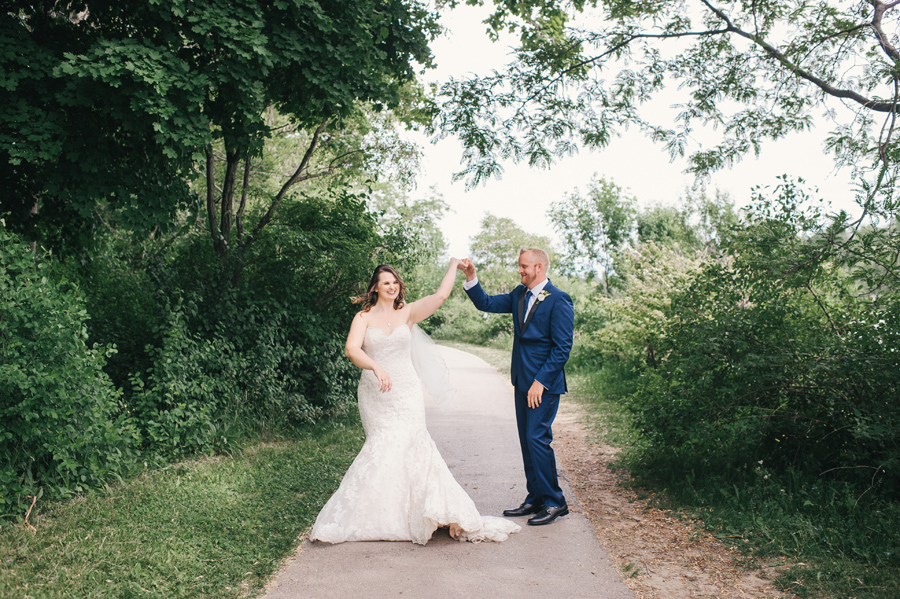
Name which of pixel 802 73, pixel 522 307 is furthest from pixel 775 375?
pixel 802 73

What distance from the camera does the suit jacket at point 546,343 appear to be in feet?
18.8

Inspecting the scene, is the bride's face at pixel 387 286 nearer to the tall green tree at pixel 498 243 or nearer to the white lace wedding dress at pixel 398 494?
the white lace wedding dress at pixel 398 494

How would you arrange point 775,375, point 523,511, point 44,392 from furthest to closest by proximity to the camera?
1. point 775,375
2. point 523,511
3. point 44,392

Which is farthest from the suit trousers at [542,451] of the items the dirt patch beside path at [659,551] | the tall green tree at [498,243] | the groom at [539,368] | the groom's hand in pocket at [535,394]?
the tall green tree at [498,243]

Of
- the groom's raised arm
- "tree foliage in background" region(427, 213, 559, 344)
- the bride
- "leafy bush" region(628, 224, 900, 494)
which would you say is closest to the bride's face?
the bride

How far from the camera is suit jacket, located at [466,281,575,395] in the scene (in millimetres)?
5742

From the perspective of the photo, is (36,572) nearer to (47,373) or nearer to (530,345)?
(47,373)

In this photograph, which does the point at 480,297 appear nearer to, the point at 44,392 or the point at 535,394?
the point at 535,394

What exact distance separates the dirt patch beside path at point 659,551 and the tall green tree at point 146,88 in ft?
18.2

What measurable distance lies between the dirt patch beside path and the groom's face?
89.8 inches

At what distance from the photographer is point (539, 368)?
233 inches

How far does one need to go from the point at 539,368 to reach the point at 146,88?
4857 millimetres

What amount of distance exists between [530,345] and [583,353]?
15.2m

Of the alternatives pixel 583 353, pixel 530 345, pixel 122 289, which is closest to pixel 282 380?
pixel 122 289
